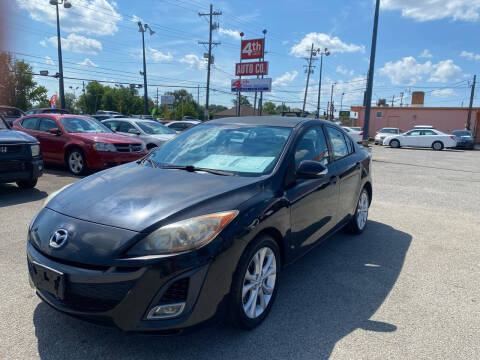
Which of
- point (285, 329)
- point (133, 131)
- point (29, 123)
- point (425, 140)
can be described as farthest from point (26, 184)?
point (425, 140)

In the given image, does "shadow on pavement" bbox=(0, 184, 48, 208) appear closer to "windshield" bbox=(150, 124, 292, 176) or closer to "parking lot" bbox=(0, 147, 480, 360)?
"parking lot" bbox=(0, 147, 480, 360)

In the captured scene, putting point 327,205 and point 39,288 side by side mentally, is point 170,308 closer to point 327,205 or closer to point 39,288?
point 39,288

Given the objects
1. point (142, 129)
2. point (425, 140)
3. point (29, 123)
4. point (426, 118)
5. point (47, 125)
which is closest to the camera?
point (47, 125)

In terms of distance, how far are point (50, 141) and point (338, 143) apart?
789 centimetres

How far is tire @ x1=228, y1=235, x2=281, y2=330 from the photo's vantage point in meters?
2.40

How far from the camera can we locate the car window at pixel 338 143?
4.14m

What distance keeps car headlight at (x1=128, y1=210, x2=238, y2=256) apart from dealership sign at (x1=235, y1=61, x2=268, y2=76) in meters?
30.9

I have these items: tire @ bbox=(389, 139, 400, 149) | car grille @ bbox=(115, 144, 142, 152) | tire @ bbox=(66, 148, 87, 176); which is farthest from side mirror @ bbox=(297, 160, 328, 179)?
tire @ bbox=(389, 139, 400, 149)

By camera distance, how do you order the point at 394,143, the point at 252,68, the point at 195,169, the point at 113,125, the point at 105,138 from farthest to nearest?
the point at 252,68 → the point at 394,143 → the point at 113,125 → the point at 105,138 → the point at 195,169

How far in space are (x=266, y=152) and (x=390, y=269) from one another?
1870 mm

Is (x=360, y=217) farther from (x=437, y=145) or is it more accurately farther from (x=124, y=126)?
(x=437, y=145)

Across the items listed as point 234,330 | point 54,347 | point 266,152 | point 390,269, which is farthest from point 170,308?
point 390,269

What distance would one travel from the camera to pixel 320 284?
3391 millimetres

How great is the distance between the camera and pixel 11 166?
622 cm
